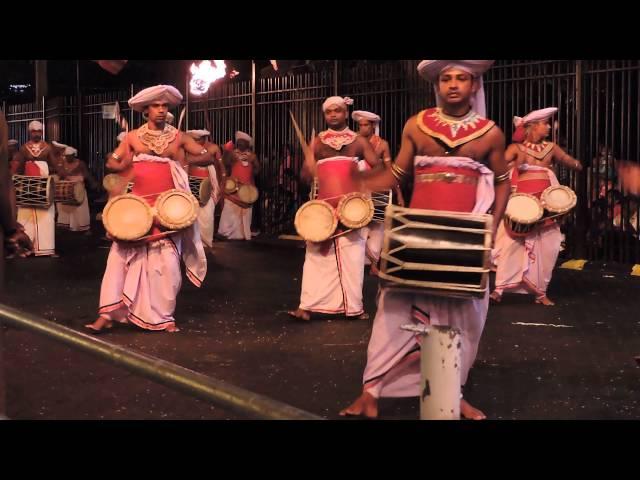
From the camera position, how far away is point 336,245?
917 centimetres

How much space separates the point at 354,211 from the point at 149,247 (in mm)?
1913

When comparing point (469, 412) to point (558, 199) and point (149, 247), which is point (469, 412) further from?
point (558, 199)

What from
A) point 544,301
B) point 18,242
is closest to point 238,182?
point 544,301

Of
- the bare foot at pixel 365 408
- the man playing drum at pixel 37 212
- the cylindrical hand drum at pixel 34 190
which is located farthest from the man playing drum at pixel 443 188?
the man playing drum at pixel 37 212

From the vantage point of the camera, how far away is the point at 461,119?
5.29 m

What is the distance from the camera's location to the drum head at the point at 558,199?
9961 millimetres

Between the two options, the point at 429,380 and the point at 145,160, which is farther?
the point at 145,160

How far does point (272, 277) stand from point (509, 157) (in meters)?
3.87

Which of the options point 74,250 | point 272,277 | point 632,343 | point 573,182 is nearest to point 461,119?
point 632,343

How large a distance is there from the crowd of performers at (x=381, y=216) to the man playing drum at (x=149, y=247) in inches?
0.5

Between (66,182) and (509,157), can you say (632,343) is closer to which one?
(509,157)

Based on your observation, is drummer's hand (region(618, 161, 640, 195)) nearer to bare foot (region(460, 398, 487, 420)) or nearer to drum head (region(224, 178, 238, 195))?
bare foot (region(460, 398, 487, 420))

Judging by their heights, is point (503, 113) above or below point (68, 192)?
above

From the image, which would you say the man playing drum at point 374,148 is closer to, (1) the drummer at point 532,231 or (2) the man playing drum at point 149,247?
(1) the drummer at point 532,231
